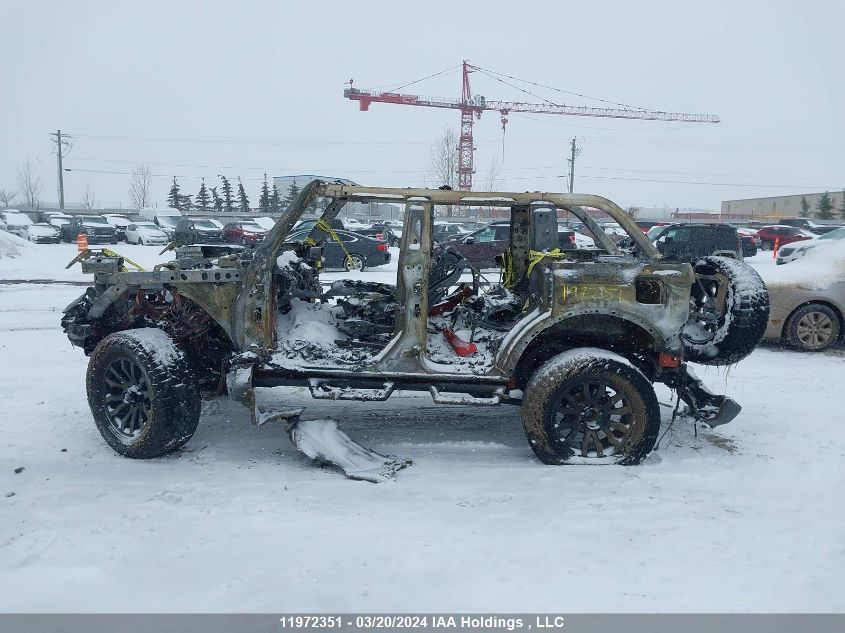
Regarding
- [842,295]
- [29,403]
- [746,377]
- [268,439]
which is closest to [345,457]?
[268,439]

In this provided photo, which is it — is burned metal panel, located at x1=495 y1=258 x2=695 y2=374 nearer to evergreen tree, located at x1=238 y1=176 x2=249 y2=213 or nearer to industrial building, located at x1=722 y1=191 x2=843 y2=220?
evergreen tree, located at x1=238 y1=176 x2=249 y2=213

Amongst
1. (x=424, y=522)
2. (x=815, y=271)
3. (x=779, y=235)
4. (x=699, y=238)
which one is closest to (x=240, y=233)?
(x=699, y=238)

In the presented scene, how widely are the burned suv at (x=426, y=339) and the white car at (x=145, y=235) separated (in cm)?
2794

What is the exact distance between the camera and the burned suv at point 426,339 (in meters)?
4.75

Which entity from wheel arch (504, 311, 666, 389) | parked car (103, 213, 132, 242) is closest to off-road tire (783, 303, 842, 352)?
wheel arch (504, 311, 666, 389)

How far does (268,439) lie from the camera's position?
5.43m

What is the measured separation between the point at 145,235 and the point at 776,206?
77.2m

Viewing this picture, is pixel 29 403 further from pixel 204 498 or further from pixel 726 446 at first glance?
pixel 726 446

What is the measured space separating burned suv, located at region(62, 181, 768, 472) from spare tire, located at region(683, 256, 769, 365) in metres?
→ 0.01

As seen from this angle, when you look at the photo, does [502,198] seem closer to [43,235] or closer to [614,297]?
[614,297]

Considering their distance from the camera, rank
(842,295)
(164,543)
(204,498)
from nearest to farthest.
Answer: (164,543) < (204,498) < (842,295)

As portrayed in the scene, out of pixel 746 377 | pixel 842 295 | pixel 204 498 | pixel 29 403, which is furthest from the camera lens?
pixel 842 295

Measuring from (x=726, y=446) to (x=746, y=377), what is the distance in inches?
96.8

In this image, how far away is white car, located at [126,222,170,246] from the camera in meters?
31.6
